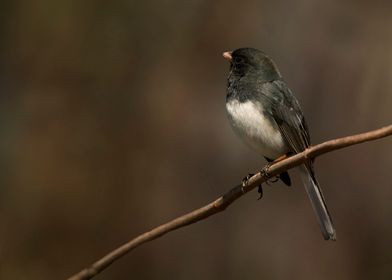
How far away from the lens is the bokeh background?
5.56 m

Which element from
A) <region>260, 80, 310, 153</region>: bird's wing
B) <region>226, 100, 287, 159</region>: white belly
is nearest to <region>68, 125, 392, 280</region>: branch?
<region>226, 100, 287, 159</region>: white belly

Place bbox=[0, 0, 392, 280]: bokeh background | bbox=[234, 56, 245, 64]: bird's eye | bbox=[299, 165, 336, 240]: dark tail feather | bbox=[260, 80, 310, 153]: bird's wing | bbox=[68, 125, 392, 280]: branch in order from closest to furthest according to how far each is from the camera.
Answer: bbox=[68, 125, 392, 280]: branch, bbox=[299, 165, 336, 240]: dark tail feather, bbox=[260, 80, 310, 153]: bird's wing, bbox=[234, 56, 245, 64]: bird's eye, bbox=[0, 0, 392, 280]: bokeh background

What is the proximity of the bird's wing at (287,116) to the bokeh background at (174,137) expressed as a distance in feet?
5.10

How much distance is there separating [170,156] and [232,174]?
765 millimetres

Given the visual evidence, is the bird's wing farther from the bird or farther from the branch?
the branch

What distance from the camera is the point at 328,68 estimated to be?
5.87 meters

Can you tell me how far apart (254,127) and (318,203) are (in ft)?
1.80

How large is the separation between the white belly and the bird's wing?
48mm

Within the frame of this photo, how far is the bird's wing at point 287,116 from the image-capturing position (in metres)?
3.91

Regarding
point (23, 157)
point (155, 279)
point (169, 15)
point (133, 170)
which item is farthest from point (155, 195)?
point (169, 15)

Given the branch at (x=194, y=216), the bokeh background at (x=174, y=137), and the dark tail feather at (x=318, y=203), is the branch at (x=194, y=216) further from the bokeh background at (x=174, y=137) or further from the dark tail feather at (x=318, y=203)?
the bokeh background at (x=174, y=137)

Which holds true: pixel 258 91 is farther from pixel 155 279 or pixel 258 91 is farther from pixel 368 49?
pixel 155 279

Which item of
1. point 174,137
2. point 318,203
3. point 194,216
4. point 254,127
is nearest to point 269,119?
point 254,127

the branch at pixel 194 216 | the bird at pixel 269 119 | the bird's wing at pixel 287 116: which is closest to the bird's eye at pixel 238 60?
the bird at pixel 269 119
